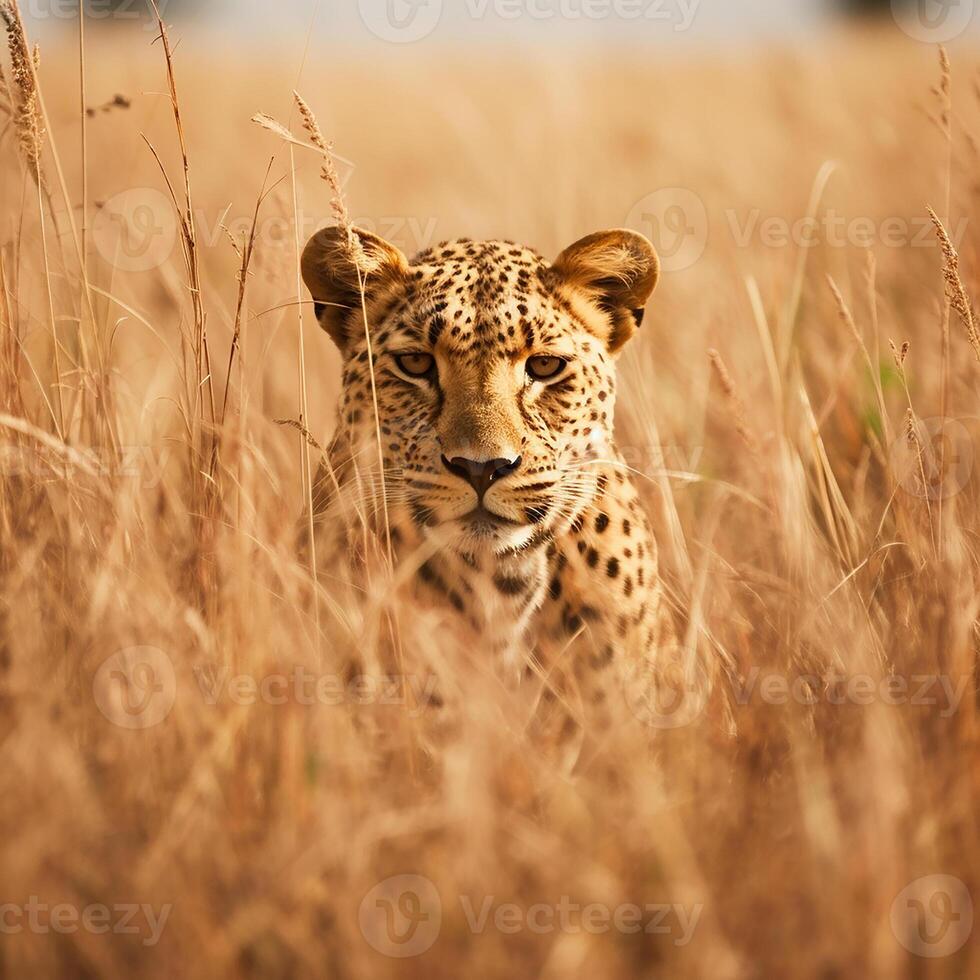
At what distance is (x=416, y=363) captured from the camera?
149 inches

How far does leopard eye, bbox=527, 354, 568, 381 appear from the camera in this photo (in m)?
3.79

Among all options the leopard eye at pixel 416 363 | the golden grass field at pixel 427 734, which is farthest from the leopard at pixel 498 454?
the golden grass field at pixel 427 734

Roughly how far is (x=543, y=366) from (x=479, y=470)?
0.57 m

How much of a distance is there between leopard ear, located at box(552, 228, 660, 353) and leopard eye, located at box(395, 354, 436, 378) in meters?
0.54

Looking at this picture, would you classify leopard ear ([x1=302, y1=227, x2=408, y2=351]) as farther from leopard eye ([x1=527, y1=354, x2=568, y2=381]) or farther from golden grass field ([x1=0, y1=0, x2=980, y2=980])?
leopard eye ([x1=527, y1=354, x2=568, y2=381])

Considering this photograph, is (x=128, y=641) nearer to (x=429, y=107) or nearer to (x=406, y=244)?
(x=406, y=244)

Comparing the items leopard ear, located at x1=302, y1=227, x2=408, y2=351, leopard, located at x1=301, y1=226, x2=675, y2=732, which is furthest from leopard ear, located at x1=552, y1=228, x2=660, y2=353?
leopard ear, located at x1=302, y1=227, x2=408, y2=351

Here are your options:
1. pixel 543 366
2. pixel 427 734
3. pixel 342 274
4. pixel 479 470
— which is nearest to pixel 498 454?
pixel 479 470

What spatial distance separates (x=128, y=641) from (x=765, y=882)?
1.42 meters

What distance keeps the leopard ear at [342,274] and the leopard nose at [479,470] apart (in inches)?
27.8

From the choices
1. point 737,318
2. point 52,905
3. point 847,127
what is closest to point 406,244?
point 737,318

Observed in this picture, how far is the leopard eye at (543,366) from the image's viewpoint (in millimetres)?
3791

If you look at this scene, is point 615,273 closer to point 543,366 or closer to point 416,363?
point 543,366

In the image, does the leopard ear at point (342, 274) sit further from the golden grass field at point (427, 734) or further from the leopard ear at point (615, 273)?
the leopard ear at point (615, 273)
